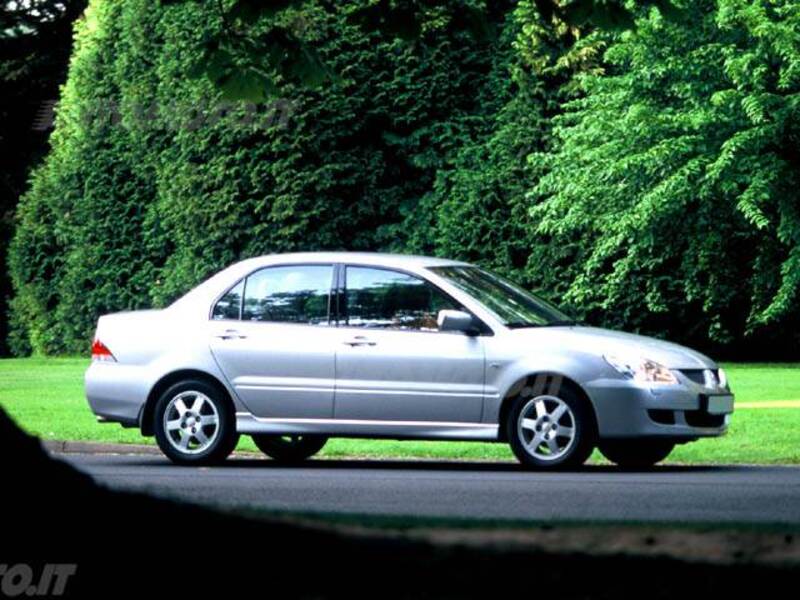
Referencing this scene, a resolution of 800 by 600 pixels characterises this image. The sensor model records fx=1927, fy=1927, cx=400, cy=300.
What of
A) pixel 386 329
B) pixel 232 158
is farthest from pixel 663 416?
pixel 232 158

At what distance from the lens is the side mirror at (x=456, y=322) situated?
13.9m

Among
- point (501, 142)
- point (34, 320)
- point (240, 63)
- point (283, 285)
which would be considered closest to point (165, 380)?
point (283, 285)

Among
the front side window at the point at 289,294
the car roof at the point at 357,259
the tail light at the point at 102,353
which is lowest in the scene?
the tail light at the point at 102,353

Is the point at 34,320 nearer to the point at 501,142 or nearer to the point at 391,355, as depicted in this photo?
the point at 501,142

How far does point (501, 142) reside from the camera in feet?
104

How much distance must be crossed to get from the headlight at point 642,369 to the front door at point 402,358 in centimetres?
98

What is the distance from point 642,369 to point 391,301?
1.98m

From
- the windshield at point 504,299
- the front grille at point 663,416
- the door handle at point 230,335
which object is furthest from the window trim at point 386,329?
the front grille at point 663,416

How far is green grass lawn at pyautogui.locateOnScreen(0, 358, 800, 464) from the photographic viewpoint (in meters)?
16.3

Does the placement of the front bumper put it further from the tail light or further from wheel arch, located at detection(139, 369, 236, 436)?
the tail light

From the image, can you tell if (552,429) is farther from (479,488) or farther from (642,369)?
(479,488)

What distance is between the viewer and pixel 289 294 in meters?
14.6

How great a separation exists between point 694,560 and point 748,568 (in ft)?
0.55

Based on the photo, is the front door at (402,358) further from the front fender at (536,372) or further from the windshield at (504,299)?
the windshield at (504,299)
